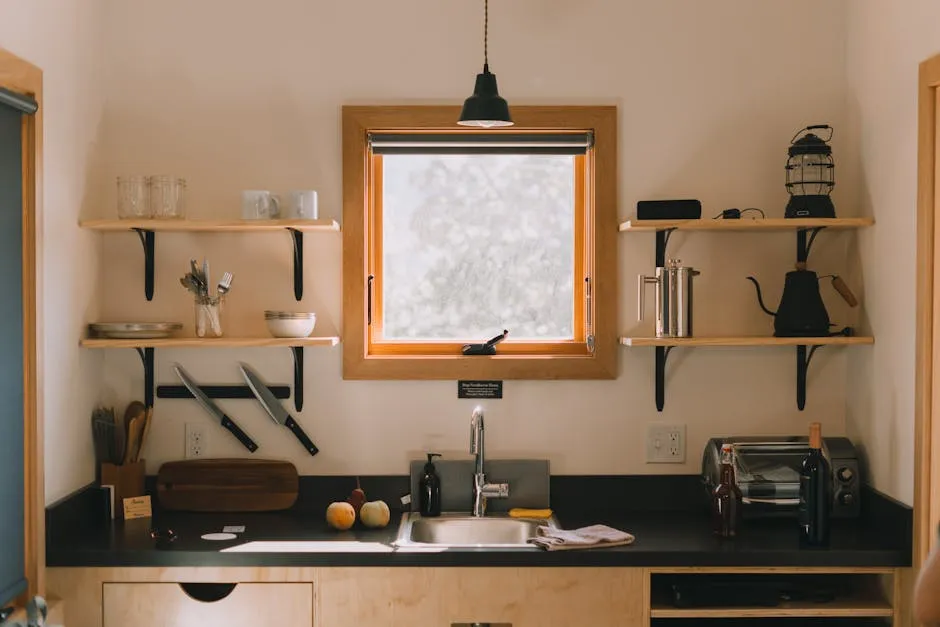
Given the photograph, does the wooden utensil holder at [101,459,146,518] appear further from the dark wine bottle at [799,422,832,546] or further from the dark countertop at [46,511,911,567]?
the dark wine bottle at [799,422,832,546]

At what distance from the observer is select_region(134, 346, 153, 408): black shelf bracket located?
3.03 meters

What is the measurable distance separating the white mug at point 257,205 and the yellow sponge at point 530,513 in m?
1.15

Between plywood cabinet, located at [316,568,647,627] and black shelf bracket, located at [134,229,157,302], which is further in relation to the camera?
black shelf bracket, located at [134,229,157,302]

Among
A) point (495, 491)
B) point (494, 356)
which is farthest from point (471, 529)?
point (494, 356)

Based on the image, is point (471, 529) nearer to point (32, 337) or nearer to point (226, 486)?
point (226, 486)

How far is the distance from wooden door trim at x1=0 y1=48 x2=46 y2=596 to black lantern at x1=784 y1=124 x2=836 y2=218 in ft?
6.91

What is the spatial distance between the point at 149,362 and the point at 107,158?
2.13ft

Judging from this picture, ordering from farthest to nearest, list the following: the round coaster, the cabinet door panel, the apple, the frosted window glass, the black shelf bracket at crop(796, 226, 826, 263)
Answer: the frosted window glass, the black shelf bracket at crop(796, 226, 826, 263), the apple, the round coaster, the cabinet door panel

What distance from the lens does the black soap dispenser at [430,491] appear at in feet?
9.75

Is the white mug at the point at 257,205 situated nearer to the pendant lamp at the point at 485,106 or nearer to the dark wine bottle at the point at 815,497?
the pendant lamp at the point at 485,106

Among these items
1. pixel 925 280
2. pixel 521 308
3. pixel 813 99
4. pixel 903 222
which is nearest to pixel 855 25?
pixel 813 99

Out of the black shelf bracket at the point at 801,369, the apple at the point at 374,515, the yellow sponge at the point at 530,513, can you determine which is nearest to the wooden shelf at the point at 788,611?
the yellow sponge at the point at 530,513

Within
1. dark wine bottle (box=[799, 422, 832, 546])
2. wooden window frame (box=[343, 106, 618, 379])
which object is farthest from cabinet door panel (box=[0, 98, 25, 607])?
dark wine bottle (box=[799, 422, 832, 546])

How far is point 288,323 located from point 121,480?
27.2 inches
